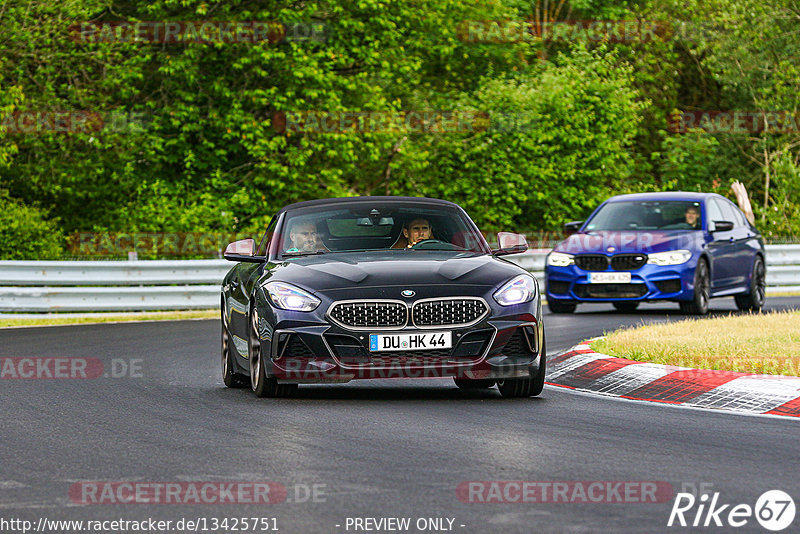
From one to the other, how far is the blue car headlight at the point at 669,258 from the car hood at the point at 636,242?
0.06 metres

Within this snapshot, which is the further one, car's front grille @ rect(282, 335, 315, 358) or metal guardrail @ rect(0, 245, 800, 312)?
metal guardrail @ rect(0, 245, 800, 312)

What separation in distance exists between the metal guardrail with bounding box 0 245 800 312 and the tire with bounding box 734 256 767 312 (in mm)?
7612

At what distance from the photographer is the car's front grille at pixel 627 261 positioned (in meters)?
19.5

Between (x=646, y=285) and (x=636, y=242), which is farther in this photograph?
(x=636, y=242)

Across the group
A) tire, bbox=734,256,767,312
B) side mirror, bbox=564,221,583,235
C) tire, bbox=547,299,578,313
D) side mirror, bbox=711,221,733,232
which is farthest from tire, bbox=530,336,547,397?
tire, bbox=734,256,767,312

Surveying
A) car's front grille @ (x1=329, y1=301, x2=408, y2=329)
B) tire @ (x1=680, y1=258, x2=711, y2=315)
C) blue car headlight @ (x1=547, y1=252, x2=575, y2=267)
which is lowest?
tire @ (x1=680, y1=258, x2=711, y2=315)

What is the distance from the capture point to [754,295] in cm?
2142

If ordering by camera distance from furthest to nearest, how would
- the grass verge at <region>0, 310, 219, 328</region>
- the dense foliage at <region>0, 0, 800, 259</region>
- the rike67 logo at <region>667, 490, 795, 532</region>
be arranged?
1. the dense foliage at <region>0, 0, 800, 259</region>
2. the grass verge at <region>0, 310, 219, 328</region>
3. the rike67 logo at <region>667, 490, 795, 532</region>

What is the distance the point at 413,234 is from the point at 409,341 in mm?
1622

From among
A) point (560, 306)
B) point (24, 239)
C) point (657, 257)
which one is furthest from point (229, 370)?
point (24, 239)

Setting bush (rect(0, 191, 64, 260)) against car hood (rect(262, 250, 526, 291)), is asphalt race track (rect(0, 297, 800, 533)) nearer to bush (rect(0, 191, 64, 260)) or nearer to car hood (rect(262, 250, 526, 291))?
car hood (rect(262, 250, 526, 291))

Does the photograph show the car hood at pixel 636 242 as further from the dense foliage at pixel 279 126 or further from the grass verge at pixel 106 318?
the dense foliage at pixel 279 126

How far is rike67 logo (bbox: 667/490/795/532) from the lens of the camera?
5.89 meters

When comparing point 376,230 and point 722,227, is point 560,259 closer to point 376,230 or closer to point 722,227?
point 722,227
